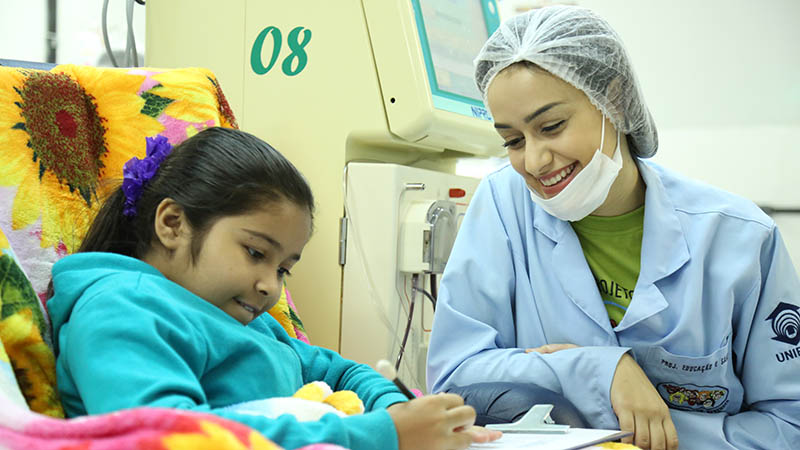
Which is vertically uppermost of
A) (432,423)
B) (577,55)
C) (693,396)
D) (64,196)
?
(577,55)

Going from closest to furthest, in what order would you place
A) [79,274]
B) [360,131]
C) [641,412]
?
[79,274]
[641,412]
[360,131]

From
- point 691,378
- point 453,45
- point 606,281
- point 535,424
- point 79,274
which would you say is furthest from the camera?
point 453,45

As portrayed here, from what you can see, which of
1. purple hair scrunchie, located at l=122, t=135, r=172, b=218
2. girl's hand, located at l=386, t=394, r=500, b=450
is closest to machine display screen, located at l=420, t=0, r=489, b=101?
purple hair scrunchie, located at l=122, t=135, r=172, b=218

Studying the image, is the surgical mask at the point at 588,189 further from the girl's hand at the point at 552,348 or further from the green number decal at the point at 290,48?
the green number decal at the point at 290,48

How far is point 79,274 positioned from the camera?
38.0 inches

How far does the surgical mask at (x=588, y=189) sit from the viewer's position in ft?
4.46

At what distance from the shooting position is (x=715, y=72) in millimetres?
3342

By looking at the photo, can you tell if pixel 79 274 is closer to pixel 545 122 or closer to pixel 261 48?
pixel 545 122

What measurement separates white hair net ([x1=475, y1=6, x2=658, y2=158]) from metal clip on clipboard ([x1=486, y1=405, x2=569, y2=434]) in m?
0.57

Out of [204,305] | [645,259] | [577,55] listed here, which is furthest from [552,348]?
[204,305]

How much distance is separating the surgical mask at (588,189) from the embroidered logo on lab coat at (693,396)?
346mm

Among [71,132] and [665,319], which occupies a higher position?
[71,132]

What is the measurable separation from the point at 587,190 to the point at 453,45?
76 cm

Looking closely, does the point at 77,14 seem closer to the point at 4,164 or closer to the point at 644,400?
the point at 4,164
